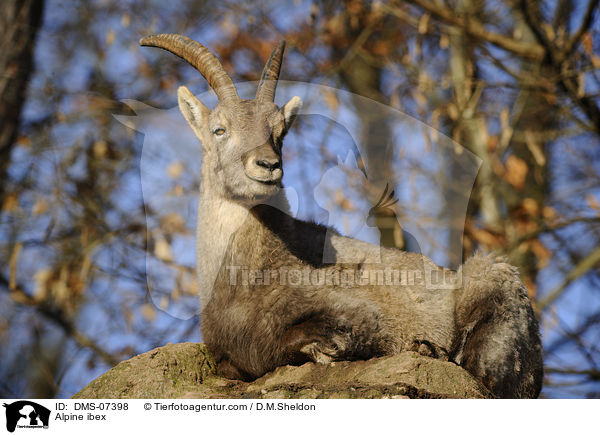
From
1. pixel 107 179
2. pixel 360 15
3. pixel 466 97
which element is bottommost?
pixel 107 179

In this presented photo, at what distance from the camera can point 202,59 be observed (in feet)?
19.2

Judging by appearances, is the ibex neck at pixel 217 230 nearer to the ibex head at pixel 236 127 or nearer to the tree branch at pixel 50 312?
the ibex head at pixel 236 127

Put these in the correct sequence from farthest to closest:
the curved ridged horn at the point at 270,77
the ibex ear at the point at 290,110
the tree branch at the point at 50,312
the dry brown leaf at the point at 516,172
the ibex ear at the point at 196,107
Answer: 1. the dry brown leaf at the point at 516,172
2. the tree branch at the point at 50,312
3. the ibex ear at the point at 196,107
4. the ibex ear at the point at 290,110
5. the curved ridged horn at the point at 270,77

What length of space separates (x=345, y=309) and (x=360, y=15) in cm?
928

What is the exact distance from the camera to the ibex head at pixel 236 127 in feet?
17.1

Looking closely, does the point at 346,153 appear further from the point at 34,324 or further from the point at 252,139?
the point at 34,324

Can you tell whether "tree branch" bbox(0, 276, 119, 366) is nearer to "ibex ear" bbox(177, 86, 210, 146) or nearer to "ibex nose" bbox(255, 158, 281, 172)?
"ibex ear" bbox(177, 86, 210, 146)

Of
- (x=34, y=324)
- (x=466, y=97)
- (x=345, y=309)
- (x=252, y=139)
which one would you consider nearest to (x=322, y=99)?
(x=466, y=97)

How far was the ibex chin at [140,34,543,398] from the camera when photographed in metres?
5.27

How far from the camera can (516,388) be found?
18.2 feet

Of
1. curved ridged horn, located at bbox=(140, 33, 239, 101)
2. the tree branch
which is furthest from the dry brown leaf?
the tree branch
